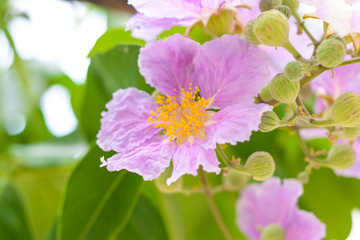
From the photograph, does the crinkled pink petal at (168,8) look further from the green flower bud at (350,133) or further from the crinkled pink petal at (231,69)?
the green flower bud at (350,133)

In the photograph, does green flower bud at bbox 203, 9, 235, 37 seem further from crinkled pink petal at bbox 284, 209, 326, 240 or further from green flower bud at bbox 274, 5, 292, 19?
crinkled pink petal at bbox 284, 209, 326, 240

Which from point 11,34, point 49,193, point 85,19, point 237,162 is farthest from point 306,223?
point 85,19

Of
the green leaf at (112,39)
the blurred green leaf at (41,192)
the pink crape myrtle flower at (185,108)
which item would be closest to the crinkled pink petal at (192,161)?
the pink crape myrtle flower at (185,108)

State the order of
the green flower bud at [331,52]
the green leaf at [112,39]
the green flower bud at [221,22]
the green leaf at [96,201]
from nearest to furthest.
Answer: the green flower bud at [331,52] → the green flower bud at [221,22] → the green leaf at [96,201] → the green leaf at [112,39]

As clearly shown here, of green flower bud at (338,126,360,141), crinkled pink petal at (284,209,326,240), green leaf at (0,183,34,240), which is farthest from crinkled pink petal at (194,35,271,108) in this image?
green leaf at (0,183,34,240)

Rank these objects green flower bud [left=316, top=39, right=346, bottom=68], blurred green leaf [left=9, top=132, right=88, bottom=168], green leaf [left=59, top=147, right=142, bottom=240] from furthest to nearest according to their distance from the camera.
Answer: blurred green leaf [left=9, top=132, right=88, bottom=168]
green leaf [left=59, top=147, right=142, bottom=240]
green flower bud [left=316, top=39, right=346, bottom=68]

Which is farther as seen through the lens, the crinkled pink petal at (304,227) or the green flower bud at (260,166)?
the crinkled pink petal at (304,227)

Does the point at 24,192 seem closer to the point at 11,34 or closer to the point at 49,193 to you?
the point at 49,193
